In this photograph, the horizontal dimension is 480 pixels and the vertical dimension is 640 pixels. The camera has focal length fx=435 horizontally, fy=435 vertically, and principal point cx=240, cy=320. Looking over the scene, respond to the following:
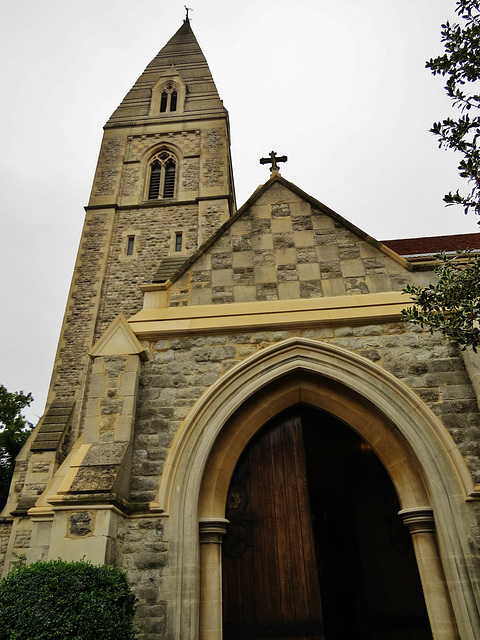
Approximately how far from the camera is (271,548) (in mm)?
4984

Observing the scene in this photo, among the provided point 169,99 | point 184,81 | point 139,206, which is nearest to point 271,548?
point 139,206

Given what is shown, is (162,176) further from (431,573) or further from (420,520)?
(431,573)

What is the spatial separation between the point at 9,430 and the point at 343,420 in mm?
20543

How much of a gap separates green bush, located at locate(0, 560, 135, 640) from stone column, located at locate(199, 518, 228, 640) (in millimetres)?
1028

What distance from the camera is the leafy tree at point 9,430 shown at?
20219 millimetres

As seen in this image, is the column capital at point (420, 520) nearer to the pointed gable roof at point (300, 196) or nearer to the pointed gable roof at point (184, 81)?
the pointed gable roof at point (300, 196)

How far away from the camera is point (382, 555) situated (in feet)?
19.4

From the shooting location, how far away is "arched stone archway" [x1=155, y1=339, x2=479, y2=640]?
4.29 metres

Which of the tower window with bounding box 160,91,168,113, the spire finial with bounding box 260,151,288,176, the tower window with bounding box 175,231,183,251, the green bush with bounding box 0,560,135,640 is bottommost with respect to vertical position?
the green bush with bounding box 0,560,135,640

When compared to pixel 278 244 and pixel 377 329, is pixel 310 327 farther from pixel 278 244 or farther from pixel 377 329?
pixel 278 244

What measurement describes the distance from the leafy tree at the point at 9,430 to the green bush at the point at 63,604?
19.0 metres

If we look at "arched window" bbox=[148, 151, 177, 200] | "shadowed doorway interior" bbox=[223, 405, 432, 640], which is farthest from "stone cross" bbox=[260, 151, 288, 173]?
"arched window" bbox=[148, 151, 177, 200]

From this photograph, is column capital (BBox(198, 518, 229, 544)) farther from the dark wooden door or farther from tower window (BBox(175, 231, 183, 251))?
tower window (BBox(175, 231, 183, 251))

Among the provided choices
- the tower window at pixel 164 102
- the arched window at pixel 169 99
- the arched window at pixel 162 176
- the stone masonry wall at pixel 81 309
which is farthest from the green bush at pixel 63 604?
the tower window at pixel 164 102
